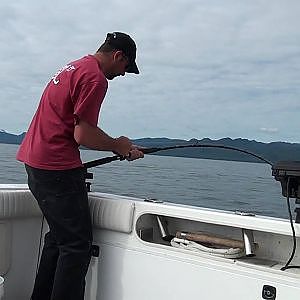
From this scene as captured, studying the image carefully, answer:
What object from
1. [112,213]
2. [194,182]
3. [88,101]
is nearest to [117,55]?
[88,101]

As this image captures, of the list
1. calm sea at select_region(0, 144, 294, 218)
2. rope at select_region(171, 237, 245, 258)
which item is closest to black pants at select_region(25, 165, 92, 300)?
rope at select_region(171, 237, 245, 258)

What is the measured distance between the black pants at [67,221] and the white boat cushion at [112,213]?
5.8 inches

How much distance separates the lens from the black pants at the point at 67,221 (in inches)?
90.6

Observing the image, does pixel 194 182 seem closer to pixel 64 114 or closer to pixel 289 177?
pixel 64 114

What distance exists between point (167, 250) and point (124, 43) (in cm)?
92

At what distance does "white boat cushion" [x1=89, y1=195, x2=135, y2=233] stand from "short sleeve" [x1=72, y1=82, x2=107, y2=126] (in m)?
0.48

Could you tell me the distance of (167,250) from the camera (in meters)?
2.34

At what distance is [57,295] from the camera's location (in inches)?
92.3

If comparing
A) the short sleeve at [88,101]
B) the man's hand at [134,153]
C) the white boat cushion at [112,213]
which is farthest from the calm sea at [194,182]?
the short sleeve at [88,101]

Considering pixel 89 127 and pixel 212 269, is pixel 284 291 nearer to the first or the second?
pixel 212 269

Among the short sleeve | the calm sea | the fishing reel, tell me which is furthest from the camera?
the calm sea

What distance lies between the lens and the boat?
207cm

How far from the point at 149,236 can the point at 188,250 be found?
33 centimetres

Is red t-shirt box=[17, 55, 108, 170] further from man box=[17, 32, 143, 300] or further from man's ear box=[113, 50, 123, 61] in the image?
man's ear box=[113, 50, 123, 61]
